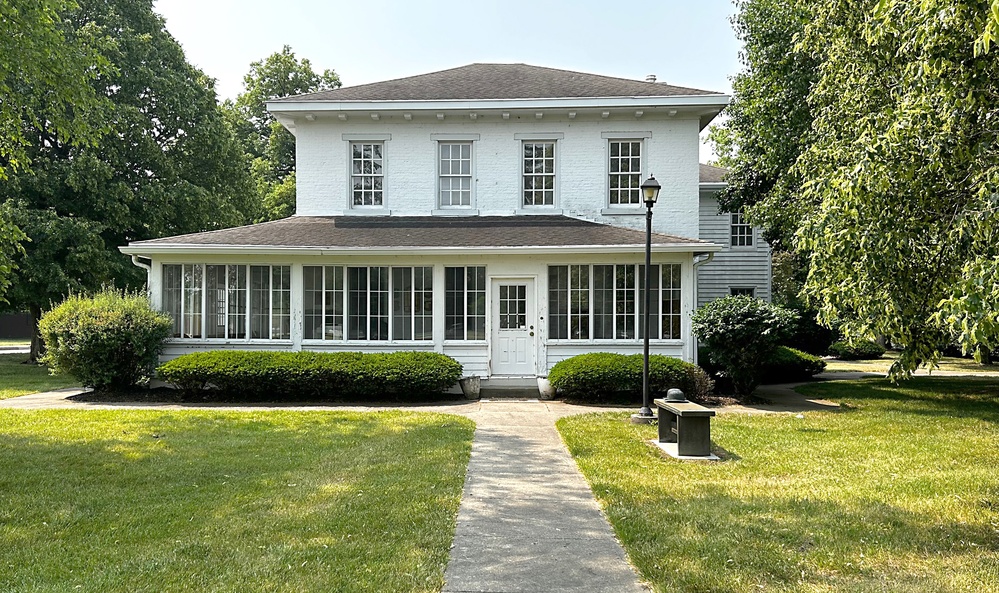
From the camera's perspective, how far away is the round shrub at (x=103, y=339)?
42.5 ft

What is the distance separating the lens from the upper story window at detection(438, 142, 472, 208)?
16156 millimetres

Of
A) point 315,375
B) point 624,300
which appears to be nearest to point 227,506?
point 315,375

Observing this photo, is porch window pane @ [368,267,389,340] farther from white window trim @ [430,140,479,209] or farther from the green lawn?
the green lawn

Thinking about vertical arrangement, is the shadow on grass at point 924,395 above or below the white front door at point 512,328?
below

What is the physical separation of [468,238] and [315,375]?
14.0ft

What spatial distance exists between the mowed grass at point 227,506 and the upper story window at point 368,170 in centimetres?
762

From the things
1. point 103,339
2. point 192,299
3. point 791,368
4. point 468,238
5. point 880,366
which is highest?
point 468,238

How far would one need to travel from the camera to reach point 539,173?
633 inches

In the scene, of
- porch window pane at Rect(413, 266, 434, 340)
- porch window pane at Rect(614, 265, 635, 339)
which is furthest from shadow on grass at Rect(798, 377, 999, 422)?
porch window pane at Rect(413, 266, 434, 340)

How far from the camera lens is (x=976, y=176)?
505 centimetres

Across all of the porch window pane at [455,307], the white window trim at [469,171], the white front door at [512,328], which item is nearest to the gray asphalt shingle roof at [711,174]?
the white window trim at [469,171]

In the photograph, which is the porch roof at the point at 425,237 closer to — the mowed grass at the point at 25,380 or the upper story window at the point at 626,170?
the upper story window at the point at 626,170

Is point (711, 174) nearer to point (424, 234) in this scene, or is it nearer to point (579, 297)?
point (579, 297)

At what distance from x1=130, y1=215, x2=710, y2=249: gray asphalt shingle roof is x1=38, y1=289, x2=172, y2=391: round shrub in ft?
5.08
